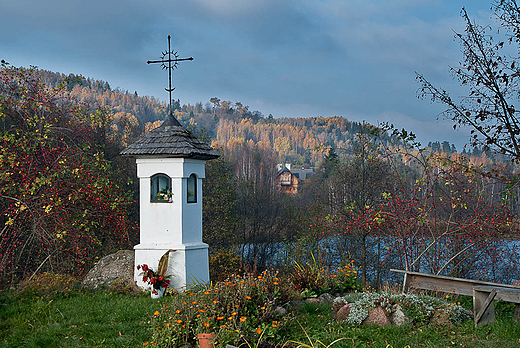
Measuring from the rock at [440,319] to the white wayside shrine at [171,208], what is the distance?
437cm

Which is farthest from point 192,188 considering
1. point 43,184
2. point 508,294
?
point 508,294

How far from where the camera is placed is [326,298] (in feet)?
24.8

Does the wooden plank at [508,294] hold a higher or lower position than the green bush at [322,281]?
higher

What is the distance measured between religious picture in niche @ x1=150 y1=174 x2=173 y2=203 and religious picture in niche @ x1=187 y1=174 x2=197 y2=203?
392 mm

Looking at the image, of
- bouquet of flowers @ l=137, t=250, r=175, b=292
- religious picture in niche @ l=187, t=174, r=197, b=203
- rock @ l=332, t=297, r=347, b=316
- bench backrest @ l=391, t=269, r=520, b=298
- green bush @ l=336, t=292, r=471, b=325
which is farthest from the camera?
religious picture in niche @ l=187, t=174, r=197, b=203

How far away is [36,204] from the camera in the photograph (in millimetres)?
9672

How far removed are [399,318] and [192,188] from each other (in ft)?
15.4

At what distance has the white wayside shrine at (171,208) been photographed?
837 cm

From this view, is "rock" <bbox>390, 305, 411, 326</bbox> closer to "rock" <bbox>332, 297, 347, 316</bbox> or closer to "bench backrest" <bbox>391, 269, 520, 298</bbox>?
"rock" <bbox>332, 297, 347, 316</bbox>

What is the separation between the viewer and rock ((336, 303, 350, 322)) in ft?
20.4

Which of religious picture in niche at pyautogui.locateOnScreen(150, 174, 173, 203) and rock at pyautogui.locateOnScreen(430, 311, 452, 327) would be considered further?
religious picture in niche at pyautogui.locateOnScreen(150, 174, 173, 203)

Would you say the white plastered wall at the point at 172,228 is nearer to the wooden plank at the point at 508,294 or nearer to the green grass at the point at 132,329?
the green grass at the point at 132,329

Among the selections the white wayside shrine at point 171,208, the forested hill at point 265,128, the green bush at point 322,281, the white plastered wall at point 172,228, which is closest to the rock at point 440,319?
the green bush at point 322,281

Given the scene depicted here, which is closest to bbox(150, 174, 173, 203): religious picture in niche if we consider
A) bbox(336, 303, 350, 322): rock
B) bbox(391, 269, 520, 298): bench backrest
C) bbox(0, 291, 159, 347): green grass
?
bbox(0, 291, 159, 347): green grass
